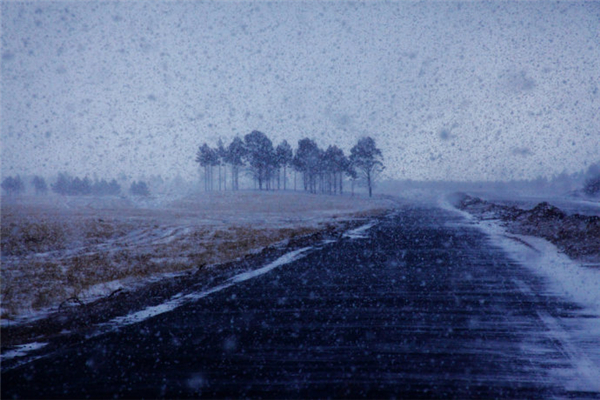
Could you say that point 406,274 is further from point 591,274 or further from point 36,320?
point 36,320

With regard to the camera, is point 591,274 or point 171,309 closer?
point 171,309

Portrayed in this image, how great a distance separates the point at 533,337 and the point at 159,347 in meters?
4.69

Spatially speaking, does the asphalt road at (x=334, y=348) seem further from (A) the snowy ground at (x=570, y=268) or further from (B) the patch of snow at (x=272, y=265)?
(B) the patch of snow at (x=272, y=265)

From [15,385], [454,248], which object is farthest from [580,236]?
[15,385]

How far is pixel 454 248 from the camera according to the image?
16453 millimetres

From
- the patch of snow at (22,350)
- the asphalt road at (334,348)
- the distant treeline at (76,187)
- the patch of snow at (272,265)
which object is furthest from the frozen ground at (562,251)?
the distant treeline at (76,187)

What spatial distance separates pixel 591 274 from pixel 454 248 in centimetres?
593

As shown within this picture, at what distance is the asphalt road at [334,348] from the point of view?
4.28 metres

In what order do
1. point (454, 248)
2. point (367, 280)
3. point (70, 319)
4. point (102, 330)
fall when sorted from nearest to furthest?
point (102, 330), point (70, 319), point (367, 280), point (454, 248)

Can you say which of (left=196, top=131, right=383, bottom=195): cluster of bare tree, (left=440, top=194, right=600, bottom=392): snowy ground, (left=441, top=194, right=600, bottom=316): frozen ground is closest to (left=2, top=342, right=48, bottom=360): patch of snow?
(left=440, top=194, right=600, bottom=392): snowy ground

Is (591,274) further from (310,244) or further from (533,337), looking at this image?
(310,244)

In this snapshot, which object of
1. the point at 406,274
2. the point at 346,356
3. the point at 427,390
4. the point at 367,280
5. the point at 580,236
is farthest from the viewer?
the point at 580,236

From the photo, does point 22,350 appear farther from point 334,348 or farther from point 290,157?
point 290,157

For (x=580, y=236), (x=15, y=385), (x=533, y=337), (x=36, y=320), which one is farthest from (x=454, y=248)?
(x=15, y=385)
